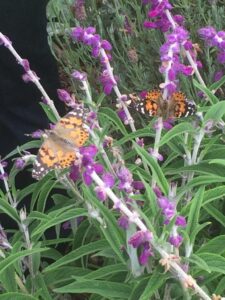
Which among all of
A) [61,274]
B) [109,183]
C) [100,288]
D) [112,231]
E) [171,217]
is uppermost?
[109,183]

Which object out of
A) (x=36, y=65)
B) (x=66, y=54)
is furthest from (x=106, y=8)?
(x=36, y=65)

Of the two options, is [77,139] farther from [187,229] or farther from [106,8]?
[106,8]

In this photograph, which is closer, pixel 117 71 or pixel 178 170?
pixel 178 170

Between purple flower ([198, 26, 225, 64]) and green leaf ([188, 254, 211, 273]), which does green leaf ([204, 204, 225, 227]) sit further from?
purple flower ([198, 26, 225, 64])

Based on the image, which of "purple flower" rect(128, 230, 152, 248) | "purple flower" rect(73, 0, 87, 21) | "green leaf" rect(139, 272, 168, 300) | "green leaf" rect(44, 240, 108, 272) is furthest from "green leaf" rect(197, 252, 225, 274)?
"purple flower" rect(73, 0, 87, 21)

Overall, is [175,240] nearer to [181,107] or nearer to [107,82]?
[181,107]

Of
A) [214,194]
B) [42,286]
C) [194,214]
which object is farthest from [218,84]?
[42,286]
